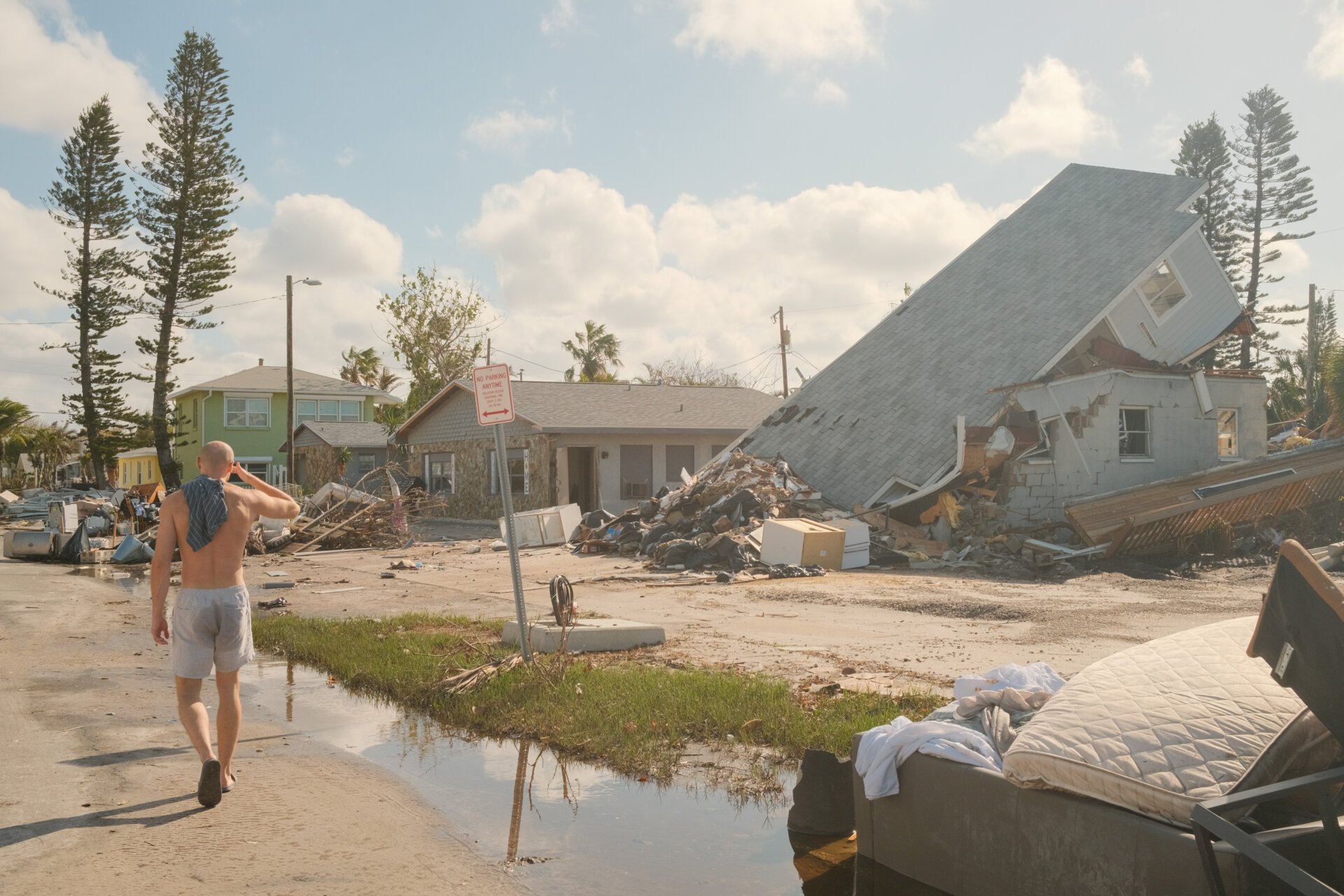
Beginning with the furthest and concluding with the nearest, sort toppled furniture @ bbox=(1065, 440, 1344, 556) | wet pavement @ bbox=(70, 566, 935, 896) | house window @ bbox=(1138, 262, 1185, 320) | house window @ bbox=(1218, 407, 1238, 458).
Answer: house window @ bbox=(1138, 262, 1185, 320) → house window @ bbox=(1218, 407, 1238, 458) → toppled furniture @ bbox=(1065, 440, 1344, 556) → wet pavement @ bbox=(70, 566, 935, 896)

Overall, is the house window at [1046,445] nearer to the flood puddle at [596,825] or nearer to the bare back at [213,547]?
the flood puddle at [596,825]

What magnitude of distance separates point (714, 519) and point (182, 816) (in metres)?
15.4

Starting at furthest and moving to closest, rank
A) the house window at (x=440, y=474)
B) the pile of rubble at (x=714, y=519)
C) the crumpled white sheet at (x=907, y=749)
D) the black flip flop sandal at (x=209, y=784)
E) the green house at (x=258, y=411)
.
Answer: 1. the green house at (x=258, y=411)
2. the house window at (x=440, y=474)
3. the pile of rubble at (x=714, y=519)
4. the black flip flop sandal at (x=209, y=784)
5. the crumpled white sheet at (x=907, y=749)

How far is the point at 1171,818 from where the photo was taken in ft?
11.2

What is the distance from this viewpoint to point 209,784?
5359 mm

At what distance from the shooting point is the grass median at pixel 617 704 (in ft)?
20.9

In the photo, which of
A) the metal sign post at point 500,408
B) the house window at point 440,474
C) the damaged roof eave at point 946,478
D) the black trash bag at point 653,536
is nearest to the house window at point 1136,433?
the damaged roof eave at point 946,478

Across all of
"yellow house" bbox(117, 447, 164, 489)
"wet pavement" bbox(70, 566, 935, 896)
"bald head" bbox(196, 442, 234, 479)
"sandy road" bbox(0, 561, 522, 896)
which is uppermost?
"yellow house" bbox(117, 447, 164, 489)

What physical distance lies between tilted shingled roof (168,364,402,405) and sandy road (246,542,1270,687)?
3296 cm

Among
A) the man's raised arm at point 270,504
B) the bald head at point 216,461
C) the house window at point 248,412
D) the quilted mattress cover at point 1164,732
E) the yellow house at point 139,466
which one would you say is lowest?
the quilted mattress cover at point 1164,732

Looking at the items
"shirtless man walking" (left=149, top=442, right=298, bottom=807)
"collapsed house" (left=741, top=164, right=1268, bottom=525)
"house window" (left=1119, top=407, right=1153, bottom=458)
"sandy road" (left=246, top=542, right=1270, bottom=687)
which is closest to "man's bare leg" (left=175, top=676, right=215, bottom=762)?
"shirtless man walking" (left=149, top=442, right=298, bottom=807)

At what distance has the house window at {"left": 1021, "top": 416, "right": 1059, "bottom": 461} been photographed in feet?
66.7

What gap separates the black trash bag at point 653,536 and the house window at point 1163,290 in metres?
12.2

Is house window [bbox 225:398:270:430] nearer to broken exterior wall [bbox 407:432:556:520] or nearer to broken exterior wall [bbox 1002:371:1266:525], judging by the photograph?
broken exterior wall [bbox 407:432:556:520]
